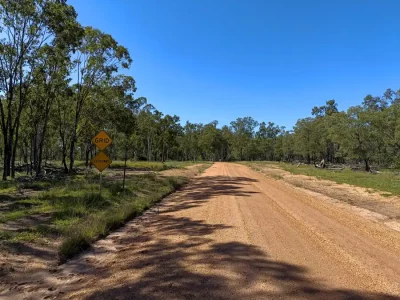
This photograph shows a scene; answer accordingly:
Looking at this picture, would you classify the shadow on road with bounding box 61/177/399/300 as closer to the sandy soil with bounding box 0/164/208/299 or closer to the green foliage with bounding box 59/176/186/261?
the sandy soil with bounding box 0/164/208/299

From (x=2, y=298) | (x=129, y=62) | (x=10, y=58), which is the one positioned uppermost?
(x=129, y=62)

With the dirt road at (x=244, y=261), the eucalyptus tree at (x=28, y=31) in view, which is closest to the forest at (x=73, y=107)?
the eucalyptus tree at (x=28, y=31)

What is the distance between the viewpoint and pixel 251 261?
5.30m

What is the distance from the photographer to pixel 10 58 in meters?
21.1

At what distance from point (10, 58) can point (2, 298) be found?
21.4 m

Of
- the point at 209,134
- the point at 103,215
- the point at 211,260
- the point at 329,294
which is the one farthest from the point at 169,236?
the point at 209,134

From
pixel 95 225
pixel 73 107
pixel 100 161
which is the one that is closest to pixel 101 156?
pixel 100 161

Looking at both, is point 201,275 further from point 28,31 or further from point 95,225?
point 28,31

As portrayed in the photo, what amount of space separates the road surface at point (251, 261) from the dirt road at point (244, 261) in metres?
0.01

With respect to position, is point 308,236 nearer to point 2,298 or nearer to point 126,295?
point 126,295

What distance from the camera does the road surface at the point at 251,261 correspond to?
13.7 ft

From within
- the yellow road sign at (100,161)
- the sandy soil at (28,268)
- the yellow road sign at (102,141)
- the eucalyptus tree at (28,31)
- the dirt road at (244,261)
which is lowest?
the sandy soil at (28,268)

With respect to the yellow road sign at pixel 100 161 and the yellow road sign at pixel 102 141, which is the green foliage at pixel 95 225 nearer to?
the yellow road sign at pixel 100 161

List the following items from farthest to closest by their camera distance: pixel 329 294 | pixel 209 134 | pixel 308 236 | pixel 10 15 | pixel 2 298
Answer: pixel 209 134
pixel 10 15
pixel 308 236
pixel 2 298
pixel 329 294
